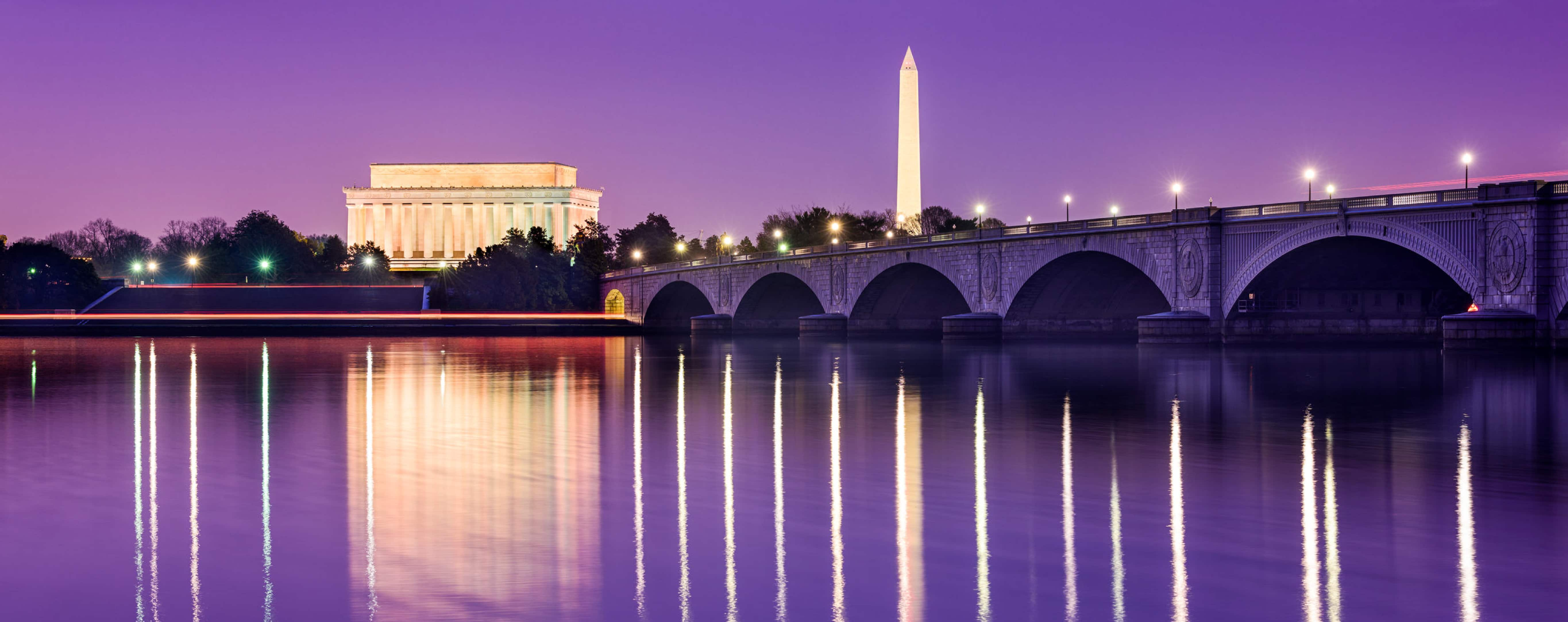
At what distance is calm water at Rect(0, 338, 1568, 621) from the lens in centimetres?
1071

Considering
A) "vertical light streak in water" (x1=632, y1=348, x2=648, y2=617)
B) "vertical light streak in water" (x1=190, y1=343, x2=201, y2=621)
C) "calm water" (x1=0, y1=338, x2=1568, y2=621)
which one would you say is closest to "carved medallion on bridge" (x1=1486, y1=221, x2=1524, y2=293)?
"calm water" (x1=0, y1=338, x2=1568, y2=621)

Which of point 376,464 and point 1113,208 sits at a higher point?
point 1113,208

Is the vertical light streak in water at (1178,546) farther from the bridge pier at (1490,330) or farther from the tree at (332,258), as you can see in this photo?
the tree at (332,258)

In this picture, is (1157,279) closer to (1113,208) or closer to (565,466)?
(1113,208)

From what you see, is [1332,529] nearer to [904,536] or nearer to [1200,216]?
[904,536]

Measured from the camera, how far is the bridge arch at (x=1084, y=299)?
7369cm

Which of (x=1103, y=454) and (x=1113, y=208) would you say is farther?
(x=1113, y=208)

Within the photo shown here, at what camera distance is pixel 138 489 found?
1711 centimetres

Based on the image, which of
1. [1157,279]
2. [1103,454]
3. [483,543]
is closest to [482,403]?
[1103,454]

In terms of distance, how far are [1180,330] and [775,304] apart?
5452 cm

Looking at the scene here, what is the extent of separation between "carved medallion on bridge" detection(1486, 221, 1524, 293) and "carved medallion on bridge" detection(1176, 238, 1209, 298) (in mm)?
14655

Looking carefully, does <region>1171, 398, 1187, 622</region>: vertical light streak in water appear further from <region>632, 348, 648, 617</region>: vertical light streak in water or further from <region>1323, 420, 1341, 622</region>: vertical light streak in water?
<region>632, 348, 648, 617</region>: vertical light streak in water

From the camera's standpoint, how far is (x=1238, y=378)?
3897 cm

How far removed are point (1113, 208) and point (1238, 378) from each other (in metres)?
35.2
